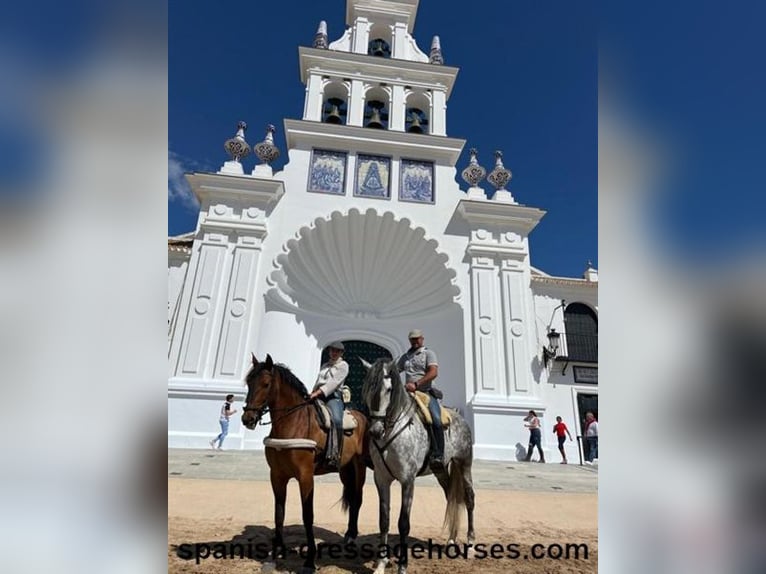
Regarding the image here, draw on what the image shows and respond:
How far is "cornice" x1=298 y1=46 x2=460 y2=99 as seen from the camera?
16.7m

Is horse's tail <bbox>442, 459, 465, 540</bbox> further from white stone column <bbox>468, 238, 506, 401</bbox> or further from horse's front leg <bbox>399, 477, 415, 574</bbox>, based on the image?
white stone column <bbox>468, 238, 506, 401</bbox>

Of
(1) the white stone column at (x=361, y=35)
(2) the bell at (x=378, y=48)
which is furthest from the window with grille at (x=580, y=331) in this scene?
(1) the white stone column at (x=361, y=35)

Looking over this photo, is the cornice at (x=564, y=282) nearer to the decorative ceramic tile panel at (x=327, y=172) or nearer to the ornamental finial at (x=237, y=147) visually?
the decorative ceramic tile panel at (x=327, y=172)

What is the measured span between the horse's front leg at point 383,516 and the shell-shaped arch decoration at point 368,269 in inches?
398

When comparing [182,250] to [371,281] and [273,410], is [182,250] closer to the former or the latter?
[371,281]

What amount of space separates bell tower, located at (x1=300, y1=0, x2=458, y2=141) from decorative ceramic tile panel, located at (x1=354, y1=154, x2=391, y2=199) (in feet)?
4.97

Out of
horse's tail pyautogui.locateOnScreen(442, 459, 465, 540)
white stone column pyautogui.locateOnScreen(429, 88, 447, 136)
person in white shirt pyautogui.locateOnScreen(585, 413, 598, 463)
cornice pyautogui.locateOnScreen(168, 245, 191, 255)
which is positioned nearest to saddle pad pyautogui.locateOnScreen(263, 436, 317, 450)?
horse's tail pyautogui.locateOnScreen(442, 459, 465, 540)

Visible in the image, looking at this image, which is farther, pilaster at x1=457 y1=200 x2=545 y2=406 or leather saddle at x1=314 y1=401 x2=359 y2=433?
pilaster at x1=457 y1=200 x2=545 y2=406

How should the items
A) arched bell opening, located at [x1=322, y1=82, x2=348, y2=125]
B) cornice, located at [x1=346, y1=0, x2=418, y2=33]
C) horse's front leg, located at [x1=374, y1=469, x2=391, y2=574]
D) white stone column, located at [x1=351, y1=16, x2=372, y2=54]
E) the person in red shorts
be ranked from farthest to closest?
cornice, located at [x1=346, y1=0, x2=418, y2=33], white stone column, located at [x1=351, y1=16, x2=372, y2=54], arched bell opening, located at [x1=322, y1=82, x2=348, y2=125], the person in red shorts, horse's front leg, located at [x1=374, y1=469, x2=391, y2=574]

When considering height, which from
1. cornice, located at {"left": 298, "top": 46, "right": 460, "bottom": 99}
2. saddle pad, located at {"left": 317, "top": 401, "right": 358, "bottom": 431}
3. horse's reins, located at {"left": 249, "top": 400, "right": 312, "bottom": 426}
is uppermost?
cornice, located at {"left": 298, "top": 46, "right": 460, "bottom": 99}
